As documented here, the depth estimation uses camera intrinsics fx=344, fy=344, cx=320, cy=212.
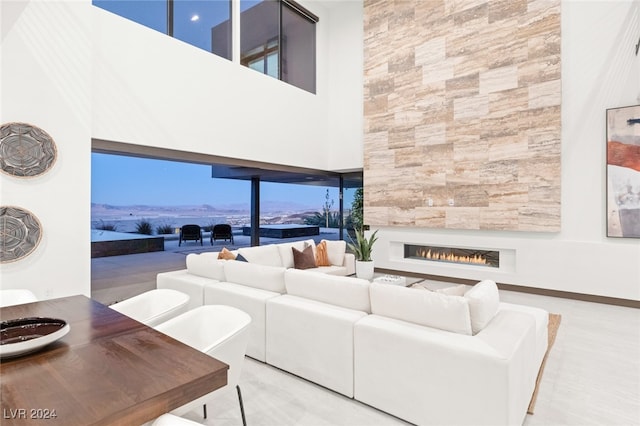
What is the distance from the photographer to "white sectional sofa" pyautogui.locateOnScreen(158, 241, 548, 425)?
183 cm

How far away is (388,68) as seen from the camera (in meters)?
6.70

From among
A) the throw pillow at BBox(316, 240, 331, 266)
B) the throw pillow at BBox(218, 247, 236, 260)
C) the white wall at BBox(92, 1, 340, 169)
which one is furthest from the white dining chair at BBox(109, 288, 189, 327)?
the throw pillow at BBox(316, 240, 331, 266)

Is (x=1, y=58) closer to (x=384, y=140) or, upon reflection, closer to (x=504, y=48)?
(x=384, y=140)

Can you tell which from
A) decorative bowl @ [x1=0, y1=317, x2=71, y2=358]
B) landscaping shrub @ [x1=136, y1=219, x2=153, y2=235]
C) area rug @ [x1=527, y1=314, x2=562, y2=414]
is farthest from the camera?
landscaping shrub @ [x1=136, y1=219, x2=153, y2=235]

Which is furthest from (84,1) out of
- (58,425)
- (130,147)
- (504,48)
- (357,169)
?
(504,48)

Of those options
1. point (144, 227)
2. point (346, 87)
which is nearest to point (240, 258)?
point (346, 87)

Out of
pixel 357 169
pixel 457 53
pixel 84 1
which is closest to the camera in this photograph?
pixel 84 1

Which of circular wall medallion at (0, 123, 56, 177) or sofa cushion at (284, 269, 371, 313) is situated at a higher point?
circular wall medallion at (0, 123, 56, 177)

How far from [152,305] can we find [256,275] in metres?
0.93

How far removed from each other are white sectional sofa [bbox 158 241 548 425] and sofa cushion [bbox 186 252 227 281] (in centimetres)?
62

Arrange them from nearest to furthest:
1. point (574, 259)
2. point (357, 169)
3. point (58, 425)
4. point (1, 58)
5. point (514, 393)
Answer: point (58, 425) < point (514, 393) < point (1, 58) < point (574, 259) < point (357, 169)

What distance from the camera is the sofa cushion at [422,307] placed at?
2.03 m

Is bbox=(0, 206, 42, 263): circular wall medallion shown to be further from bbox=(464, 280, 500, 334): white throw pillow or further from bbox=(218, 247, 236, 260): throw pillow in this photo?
bbox=(464, 280, 500, 334): white throw pillow

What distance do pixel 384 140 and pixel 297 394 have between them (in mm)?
5305
